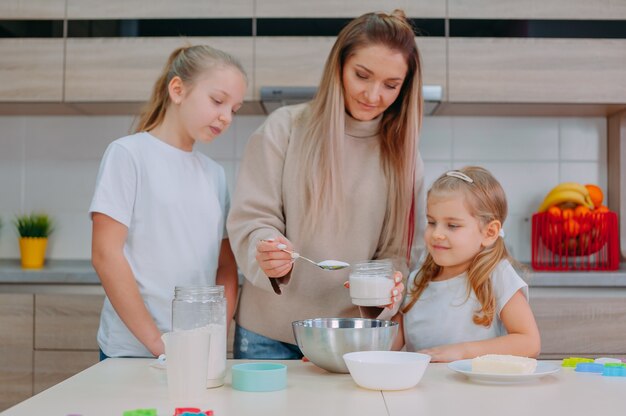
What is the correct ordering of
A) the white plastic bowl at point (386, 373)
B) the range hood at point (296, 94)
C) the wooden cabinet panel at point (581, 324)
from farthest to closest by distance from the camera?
the range hood at point (296, 94), the wooden cabinet panel at point (581, 324), the white plastic bowl at point (386, 373)

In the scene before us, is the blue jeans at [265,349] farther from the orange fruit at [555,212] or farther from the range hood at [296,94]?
the orange fruit at [555,212]

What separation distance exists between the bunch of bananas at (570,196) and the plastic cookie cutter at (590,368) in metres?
1.69

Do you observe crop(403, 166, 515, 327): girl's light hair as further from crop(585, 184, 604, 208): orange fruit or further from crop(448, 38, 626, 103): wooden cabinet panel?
crop(585, 184, 604, 208): orange fruit

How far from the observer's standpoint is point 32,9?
9.57 ft

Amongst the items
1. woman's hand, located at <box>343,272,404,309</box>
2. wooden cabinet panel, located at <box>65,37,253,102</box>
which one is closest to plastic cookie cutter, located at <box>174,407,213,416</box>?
woman's hand, located at <box>343,272,404,309</box>

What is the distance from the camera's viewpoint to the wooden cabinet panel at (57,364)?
260 centimetres

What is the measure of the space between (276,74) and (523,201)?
47.4 inches

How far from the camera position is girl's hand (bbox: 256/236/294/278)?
138cm

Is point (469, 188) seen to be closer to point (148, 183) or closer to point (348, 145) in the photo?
point (348, 145)

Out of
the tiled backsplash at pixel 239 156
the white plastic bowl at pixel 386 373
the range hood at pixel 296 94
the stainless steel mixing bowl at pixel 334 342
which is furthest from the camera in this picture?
the tiled backsplash at pixel 239 156

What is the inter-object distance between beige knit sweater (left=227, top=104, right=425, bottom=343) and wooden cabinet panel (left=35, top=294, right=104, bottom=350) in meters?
1.06

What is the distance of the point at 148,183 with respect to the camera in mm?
1646

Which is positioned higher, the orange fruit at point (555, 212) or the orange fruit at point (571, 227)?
the orange fruit at point (555, 212)

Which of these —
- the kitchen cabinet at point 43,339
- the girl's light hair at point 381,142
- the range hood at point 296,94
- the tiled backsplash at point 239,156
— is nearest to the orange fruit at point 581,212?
the tiled backsplash at point 239,156
